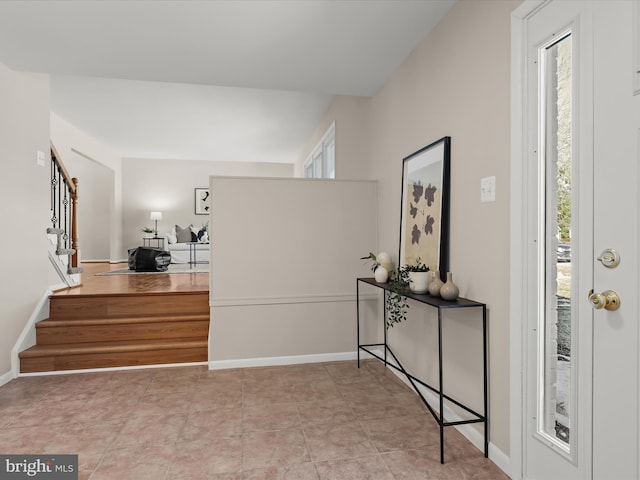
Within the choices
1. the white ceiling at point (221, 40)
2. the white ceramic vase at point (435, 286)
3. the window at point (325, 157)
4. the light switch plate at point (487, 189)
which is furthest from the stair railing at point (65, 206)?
the light switch plate at point (487, 189)

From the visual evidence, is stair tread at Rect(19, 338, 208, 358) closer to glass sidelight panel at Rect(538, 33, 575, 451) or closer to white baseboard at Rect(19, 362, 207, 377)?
white baseboard at Rect(19, 362, 207, 377)

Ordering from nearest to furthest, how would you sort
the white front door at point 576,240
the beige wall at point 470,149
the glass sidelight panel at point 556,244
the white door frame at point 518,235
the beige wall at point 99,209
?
1. the white front door at point 576,240
2. the glass sidelight panel at point 556,244
3. the white door frame at point 518,235
4. the beige wall at point 470,149
5. the beige wall at point 99,209

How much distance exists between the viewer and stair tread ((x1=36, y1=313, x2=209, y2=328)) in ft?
11.1

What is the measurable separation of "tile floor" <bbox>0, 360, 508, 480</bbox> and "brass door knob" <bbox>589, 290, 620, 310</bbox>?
1009mm

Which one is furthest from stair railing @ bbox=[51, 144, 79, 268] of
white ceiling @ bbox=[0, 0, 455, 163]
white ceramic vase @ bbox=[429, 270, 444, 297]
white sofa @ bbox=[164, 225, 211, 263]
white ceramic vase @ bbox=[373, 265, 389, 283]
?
white ceramic vase @ bbox=[429, 270, 444, 297]

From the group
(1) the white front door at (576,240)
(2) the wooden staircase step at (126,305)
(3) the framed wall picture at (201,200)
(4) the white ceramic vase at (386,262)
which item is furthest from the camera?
(3) the framed wall picture at (201,200)

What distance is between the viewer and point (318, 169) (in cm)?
604

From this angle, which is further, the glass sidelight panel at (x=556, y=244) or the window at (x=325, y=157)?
the window at (x=325, y=157)

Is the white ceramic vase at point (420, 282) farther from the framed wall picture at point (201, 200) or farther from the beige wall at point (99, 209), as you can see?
the beige wall at point (99, 209)

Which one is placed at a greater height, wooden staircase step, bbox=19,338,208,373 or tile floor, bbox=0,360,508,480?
wooden staircase step, bbox=19,338,208,373

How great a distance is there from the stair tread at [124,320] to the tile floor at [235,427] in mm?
488

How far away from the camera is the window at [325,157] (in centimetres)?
489

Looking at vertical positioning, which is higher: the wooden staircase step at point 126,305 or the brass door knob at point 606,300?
the brass door knob at point 606,300

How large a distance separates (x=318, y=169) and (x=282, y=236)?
9.37 ft
